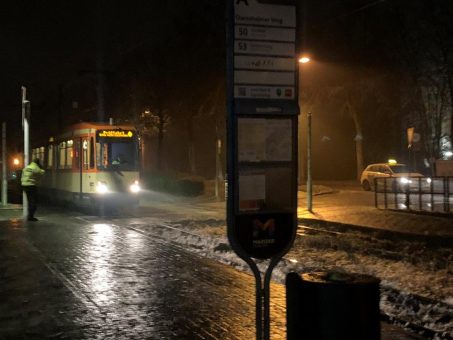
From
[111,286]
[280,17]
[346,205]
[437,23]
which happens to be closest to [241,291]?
[111,286]

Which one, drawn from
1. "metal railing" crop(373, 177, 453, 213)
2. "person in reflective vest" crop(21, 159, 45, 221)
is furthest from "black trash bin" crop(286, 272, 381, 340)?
"person in reflective vest" crop(21, 159, 45, 221)

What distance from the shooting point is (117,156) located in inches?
926

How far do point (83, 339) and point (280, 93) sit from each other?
136 inches

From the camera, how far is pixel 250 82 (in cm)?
541

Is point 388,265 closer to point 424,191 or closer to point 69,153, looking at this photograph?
point 424,191

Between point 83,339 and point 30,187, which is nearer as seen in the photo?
point 83,339

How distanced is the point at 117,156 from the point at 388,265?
15175 millimetres

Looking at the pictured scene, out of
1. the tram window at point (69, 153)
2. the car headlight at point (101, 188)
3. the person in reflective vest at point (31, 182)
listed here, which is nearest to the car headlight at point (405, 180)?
the car headlight at point (101, 188)

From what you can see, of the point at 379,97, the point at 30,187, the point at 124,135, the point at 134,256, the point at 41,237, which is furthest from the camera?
the point at 379,97

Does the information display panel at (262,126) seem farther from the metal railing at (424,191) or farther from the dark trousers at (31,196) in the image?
the dark trousers at (31,196)

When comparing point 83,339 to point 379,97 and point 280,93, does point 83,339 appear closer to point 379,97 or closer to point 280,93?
point 280,93

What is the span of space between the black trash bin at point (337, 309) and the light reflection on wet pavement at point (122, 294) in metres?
1.77

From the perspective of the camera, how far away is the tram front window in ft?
76.0

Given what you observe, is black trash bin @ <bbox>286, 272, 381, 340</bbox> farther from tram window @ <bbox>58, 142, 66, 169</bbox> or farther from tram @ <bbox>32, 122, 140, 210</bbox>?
tram window @ <bbox>58, 142, 66, 169</bbox>
